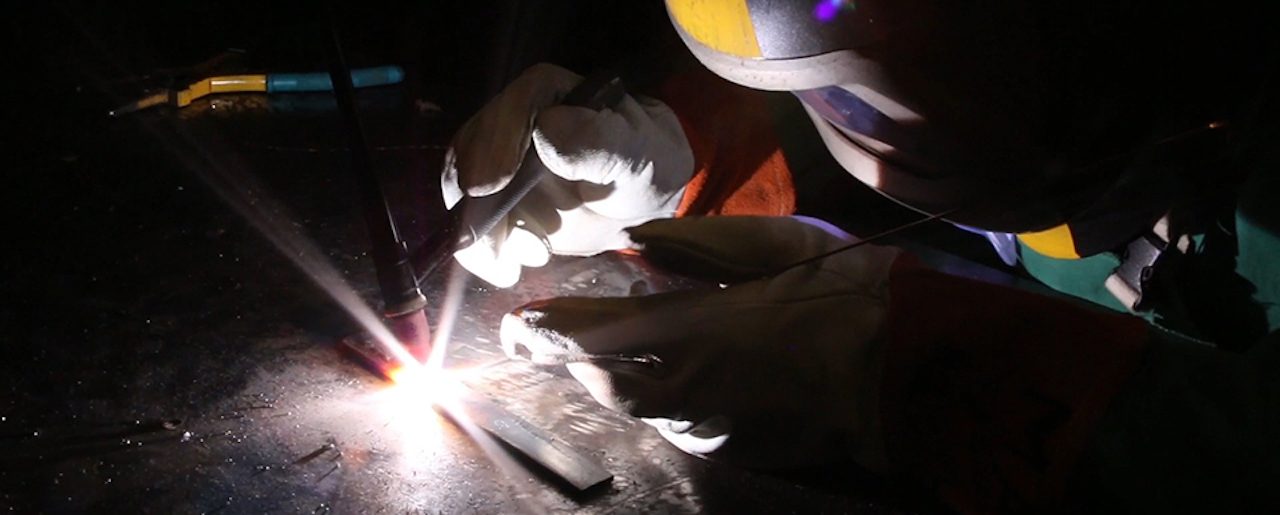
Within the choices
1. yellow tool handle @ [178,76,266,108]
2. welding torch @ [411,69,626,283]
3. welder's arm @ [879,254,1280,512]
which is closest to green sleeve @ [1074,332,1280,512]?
welder's arm @ [879,254,1280,512]

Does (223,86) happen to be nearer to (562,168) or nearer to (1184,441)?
(562,168)

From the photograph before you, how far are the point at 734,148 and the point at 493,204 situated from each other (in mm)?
514

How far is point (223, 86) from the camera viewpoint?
216 centimetres

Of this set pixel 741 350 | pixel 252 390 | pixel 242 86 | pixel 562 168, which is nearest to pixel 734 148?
pixel 562 168

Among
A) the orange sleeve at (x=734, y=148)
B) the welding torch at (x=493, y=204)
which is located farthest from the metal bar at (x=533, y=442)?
the orange sleeve at (x=734, y=148)

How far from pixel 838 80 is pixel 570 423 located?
1.68 feet

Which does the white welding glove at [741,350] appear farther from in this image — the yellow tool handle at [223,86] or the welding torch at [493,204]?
the yellow tool handle at [223,86]

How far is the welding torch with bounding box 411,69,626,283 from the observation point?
115cm

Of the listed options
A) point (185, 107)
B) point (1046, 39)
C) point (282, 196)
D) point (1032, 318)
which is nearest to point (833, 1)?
point (1046, 39)

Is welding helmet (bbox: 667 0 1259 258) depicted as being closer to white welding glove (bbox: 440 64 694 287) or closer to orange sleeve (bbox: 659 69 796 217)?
white welding glove (bbox: 440 64 694 287)

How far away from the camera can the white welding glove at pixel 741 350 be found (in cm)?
89

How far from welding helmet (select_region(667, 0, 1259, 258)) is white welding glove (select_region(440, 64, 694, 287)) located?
287mm

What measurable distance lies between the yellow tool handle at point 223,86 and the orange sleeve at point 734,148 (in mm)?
1172

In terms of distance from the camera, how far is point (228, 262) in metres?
1.38
